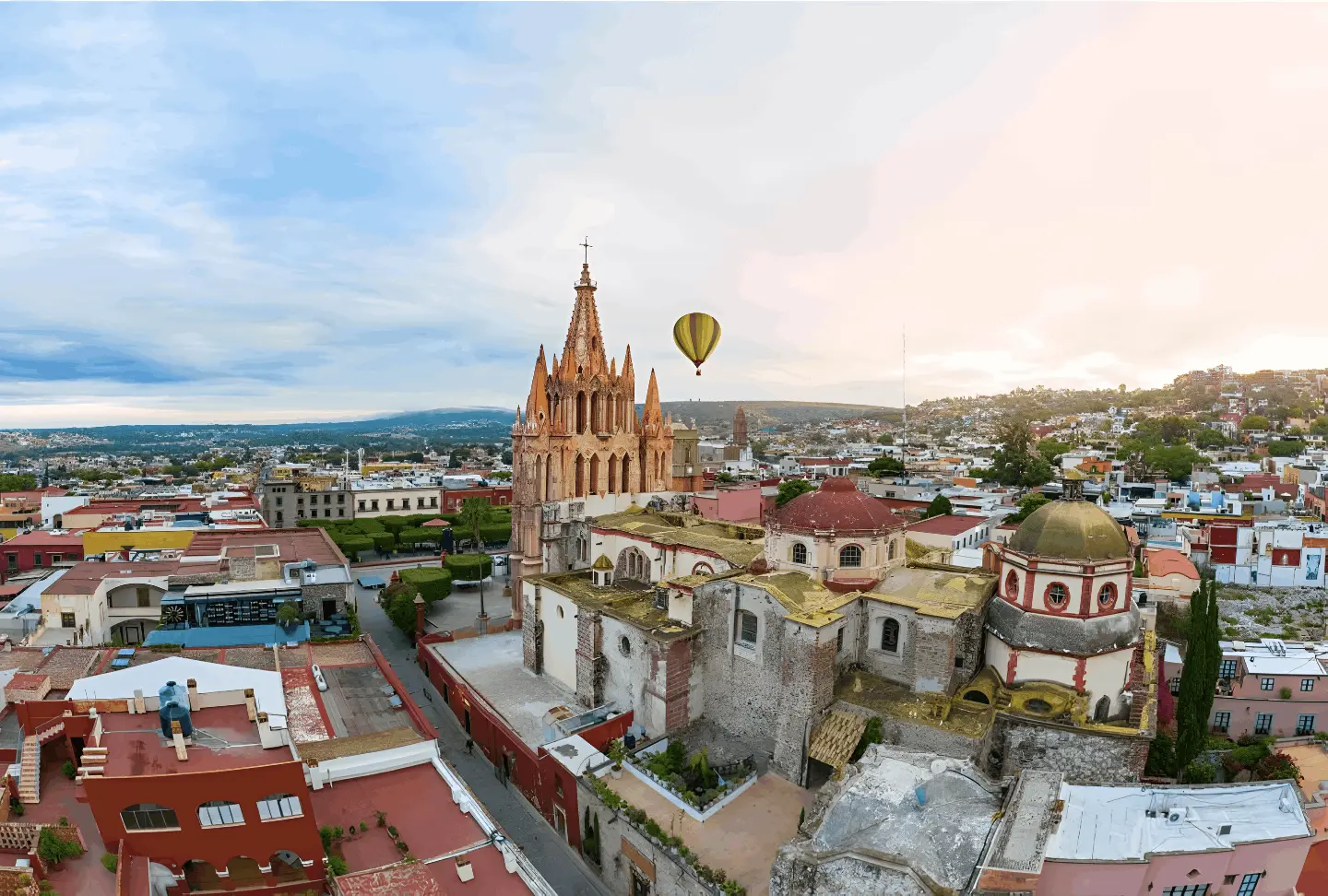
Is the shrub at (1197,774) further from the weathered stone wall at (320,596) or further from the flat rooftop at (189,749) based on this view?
the weathered stone wall at (320,596)

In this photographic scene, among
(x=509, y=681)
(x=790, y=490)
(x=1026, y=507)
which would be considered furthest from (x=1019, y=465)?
(x=509, y=681)

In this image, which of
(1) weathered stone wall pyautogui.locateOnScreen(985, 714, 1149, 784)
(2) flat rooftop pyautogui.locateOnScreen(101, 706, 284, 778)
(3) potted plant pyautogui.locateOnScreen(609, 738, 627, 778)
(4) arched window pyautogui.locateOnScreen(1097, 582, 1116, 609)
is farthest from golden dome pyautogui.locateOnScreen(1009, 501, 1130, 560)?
(2) flat rooftop pyautogui.locateOnScreen(101, 706, 284, 778)

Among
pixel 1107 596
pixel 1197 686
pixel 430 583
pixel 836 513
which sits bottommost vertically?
pixel 430 583

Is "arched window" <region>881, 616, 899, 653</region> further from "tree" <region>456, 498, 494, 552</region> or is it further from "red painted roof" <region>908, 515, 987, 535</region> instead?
"tree" <region>456, 498, 494, 552</region>

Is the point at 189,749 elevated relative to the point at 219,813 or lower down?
elevated

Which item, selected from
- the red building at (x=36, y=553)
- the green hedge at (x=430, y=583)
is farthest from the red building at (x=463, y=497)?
the red building at (x=36, y=553)

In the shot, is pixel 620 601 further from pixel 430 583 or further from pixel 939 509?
pixel 939 509
